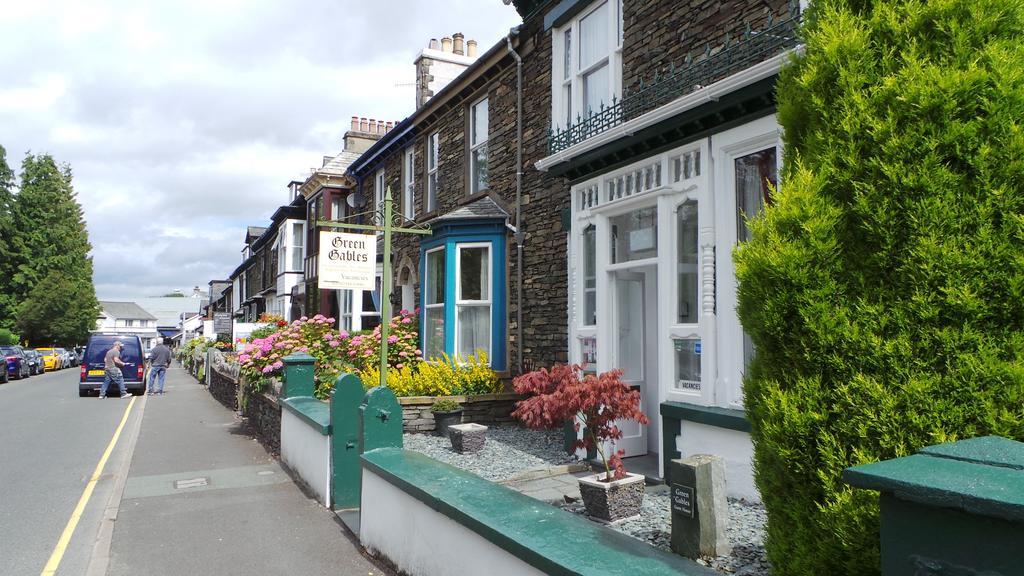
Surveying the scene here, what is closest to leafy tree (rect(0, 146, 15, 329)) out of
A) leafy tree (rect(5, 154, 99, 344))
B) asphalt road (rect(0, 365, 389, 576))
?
leafy tree (rect(5, 154, 99, 344))

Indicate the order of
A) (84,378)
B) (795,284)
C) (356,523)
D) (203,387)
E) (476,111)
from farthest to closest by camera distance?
(203,387) < (84,378) < (476,111) < (356,523) < (795,284)

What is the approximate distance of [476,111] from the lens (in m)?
13.0

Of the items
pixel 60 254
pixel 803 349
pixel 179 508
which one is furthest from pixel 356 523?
pixel 60 254

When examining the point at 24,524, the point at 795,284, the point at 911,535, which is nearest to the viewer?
the point at 911,535

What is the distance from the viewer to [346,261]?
946 centimetres

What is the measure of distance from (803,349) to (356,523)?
4968mm

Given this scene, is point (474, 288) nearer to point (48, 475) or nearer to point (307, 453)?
point (307, 453)

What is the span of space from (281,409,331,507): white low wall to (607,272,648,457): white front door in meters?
3.35

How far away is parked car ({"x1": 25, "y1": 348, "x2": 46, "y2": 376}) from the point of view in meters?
32.6

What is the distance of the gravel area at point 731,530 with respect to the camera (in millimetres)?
4188

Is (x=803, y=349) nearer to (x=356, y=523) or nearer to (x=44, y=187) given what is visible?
(x=356, y=523)

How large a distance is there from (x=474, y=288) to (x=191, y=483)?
530 cm

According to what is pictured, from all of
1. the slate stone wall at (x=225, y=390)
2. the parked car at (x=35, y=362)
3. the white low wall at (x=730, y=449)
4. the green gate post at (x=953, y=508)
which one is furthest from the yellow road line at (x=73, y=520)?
the parked car at (x=35, y=362)

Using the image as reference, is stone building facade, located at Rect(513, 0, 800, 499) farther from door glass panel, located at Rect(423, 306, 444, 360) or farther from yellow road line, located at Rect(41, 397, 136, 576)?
yellow road line, located at Rect(41, 397, 136, 576)
